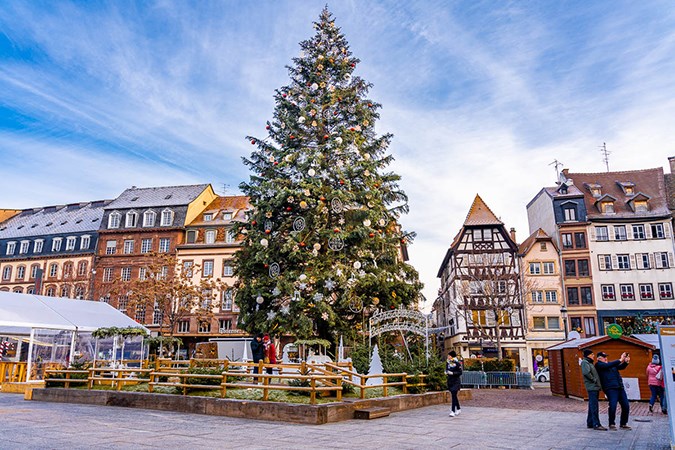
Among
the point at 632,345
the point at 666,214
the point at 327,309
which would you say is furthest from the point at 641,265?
the point at 327,309

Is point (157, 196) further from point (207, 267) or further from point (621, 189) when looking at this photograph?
point (621, 189)

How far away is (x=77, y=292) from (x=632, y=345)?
155 ft

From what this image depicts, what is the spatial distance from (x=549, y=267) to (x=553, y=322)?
4.70m

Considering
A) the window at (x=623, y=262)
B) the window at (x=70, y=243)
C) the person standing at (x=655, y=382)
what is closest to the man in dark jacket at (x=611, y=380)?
the person standing at (x=655, y=382)

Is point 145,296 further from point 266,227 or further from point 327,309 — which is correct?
point 327,309

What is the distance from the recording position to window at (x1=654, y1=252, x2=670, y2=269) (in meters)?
44.8

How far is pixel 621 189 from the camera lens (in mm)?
48875

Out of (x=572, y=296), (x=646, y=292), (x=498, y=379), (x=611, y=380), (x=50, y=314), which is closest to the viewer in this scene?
(x=611, y=380)

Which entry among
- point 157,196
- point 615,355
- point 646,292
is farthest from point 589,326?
point 157,196

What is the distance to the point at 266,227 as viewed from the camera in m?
23.7

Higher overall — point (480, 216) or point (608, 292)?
point (480, 216)

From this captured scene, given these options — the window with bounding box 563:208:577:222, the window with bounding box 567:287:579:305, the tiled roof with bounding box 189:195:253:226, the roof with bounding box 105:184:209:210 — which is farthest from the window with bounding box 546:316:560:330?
the roof with bounding box 105:184:209:210

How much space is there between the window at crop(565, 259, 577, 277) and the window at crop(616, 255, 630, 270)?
3.54 metres

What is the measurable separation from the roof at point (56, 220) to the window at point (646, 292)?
50.5 metres
